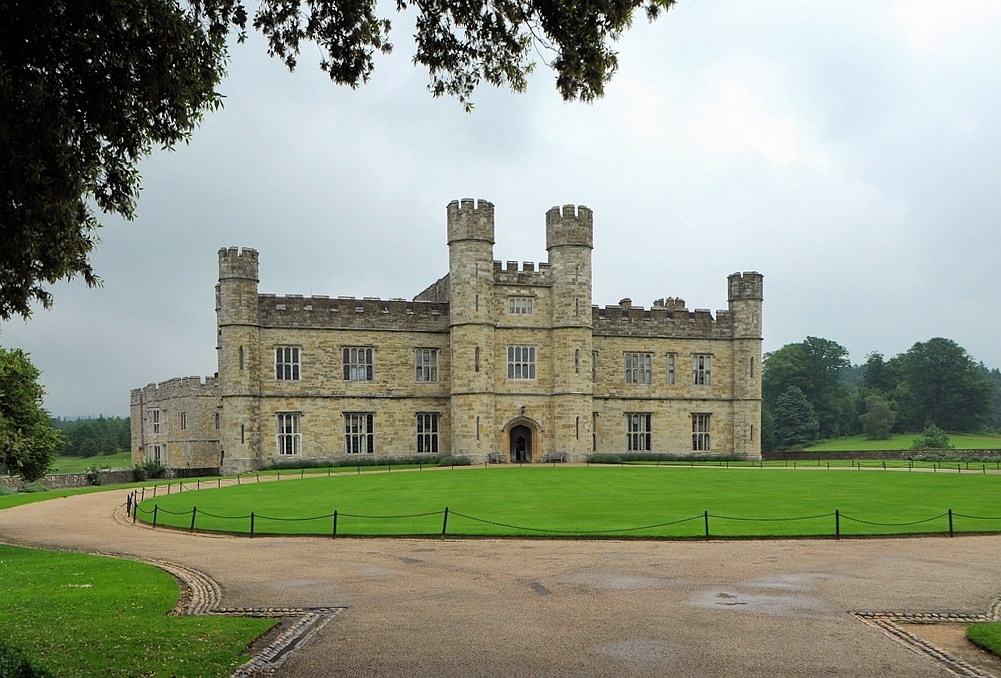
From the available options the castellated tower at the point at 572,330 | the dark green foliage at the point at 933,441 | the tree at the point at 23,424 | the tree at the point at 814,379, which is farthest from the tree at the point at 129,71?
the tree at the point at 814,379

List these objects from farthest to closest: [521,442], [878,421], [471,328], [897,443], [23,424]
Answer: [878,421]
[897,443]
[521,442]
[471,328]
[23,424]

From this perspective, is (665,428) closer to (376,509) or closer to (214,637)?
(376,509)

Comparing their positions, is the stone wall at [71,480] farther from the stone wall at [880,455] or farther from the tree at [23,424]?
the stone wall at [880,455]

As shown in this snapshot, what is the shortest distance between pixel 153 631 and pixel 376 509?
1225 cm

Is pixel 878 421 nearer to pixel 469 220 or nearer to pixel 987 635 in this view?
pixel 469 220

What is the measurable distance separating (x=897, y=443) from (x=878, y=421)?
699cm

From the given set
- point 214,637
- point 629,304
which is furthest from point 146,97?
point 629,304

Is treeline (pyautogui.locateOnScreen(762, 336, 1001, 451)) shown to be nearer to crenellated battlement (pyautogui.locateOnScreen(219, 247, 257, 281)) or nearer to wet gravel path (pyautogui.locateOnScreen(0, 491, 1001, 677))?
crenellated battlement (pyautogui.locateOnScreen(219, 247, 257, 281))

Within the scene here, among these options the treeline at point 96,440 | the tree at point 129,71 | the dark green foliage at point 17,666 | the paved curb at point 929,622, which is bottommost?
the treeline at point 96,440

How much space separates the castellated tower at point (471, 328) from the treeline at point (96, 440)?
73771mm

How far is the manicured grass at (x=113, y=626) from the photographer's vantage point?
890cm

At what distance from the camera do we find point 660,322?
49500 mm

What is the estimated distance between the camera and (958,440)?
77.8m

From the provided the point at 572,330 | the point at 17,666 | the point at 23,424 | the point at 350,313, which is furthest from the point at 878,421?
the point at 17,666
